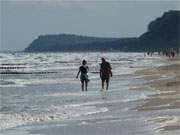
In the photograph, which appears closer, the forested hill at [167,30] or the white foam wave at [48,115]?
the white foam wave at [48,115]

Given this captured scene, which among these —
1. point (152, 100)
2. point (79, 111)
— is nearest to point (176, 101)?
point (152, 100)

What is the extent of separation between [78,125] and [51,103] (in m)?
5.98

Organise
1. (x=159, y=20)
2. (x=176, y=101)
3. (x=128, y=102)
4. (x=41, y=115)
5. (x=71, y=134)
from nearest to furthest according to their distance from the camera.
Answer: (x=71, y=134) < (x=41, y=115) < (x=176, y=101) < (x=128, y=102) < (x=159, y=20)

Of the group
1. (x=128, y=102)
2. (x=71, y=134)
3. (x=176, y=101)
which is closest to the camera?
(x=71, y=134)

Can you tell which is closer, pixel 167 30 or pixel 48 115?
pixel 48 115

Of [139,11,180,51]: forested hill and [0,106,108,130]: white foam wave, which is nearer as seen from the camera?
[0,106,108,130]: white foam wave

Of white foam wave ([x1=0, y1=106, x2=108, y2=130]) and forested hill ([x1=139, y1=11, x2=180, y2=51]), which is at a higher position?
forested hill ([x1=139, y1=11, x2=180, y2=51])

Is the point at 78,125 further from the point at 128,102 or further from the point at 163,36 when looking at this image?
the point at 163,36

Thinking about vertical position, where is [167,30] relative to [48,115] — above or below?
above

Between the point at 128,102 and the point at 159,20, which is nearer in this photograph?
the point at 128,102

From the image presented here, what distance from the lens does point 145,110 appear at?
50.4ft

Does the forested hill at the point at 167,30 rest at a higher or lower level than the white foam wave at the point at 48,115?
higher

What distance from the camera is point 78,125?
12898mm

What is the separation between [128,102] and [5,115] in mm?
4421
